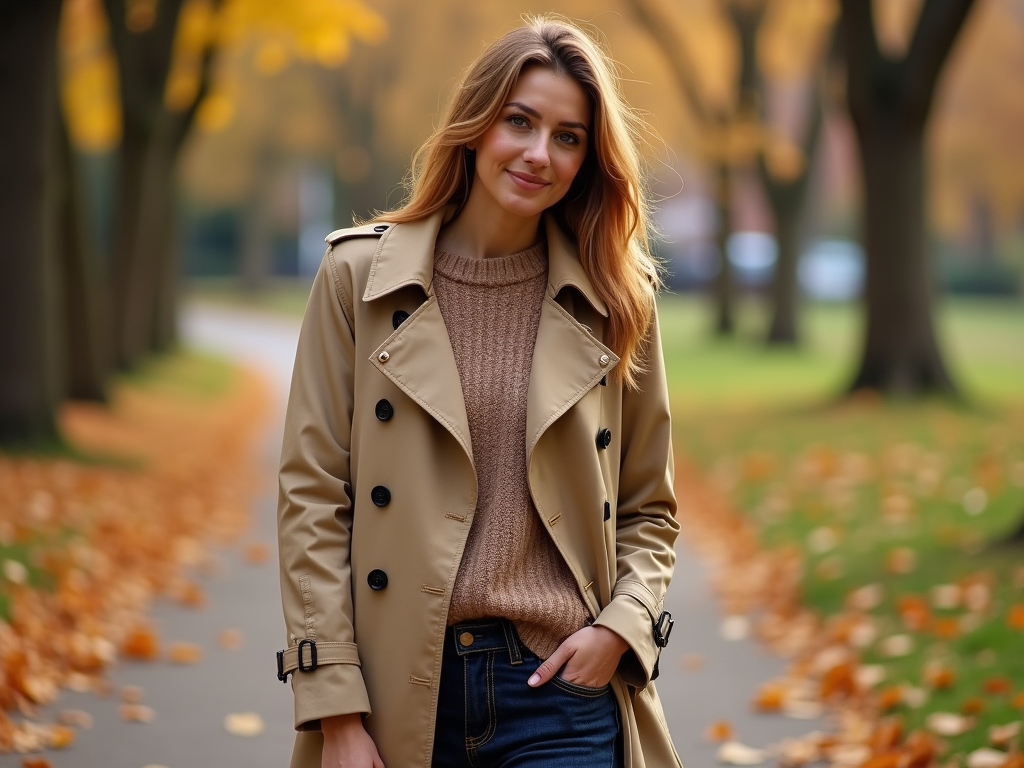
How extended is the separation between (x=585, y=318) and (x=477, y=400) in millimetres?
317

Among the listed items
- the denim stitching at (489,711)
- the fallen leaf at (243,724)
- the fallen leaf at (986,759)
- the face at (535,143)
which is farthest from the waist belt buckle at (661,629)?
the fallen leaf at (243,724)

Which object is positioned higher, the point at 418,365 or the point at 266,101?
the point at 266,101

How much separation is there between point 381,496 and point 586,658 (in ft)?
1.70

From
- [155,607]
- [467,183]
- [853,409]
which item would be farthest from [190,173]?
[467,183]

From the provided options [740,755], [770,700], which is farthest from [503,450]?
[770,700]

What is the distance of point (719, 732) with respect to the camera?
5.29 m

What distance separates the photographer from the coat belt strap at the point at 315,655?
8.75 feet

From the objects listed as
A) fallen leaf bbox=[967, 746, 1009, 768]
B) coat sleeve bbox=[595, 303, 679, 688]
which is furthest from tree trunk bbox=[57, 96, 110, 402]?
coat sleeve bbox=[595, 303, 679, 688]

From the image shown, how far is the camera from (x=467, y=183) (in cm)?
300

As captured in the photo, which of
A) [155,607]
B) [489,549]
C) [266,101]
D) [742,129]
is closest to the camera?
[489,549]

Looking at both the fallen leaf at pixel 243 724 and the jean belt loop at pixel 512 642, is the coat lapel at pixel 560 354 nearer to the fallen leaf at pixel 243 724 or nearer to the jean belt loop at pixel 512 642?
the jean belt loop at pixel 512 642

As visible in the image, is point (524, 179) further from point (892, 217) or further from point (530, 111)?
point (892, 217)

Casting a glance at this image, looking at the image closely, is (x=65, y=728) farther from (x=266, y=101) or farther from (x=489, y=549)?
A: (x=266, y=101)

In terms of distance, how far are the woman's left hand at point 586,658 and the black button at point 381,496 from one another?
444 mm
